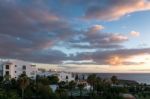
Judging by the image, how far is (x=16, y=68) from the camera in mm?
105375

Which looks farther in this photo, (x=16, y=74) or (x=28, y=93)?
(x=16, y=74)

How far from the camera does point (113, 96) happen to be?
66438 mm

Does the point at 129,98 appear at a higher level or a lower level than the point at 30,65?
lower

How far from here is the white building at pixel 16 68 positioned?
101938 millimetres

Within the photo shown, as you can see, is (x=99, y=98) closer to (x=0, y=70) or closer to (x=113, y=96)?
(x=113, y=96)

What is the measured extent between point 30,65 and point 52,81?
14024 mm

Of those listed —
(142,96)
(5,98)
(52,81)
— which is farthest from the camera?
(52,81)

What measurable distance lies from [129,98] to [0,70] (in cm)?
4925

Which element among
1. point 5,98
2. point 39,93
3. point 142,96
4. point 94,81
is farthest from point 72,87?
point 5,98

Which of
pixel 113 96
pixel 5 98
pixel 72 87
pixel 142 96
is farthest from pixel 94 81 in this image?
pixel 5 98

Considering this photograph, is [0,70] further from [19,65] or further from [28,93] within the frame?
[28,93]

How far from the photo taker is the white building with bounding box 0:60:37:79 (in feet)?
334

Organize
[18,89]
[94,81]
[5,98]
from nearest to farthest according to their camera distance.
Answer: [5,98]
[18,89]
[94,81]

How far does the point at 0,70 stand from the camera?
102 m
